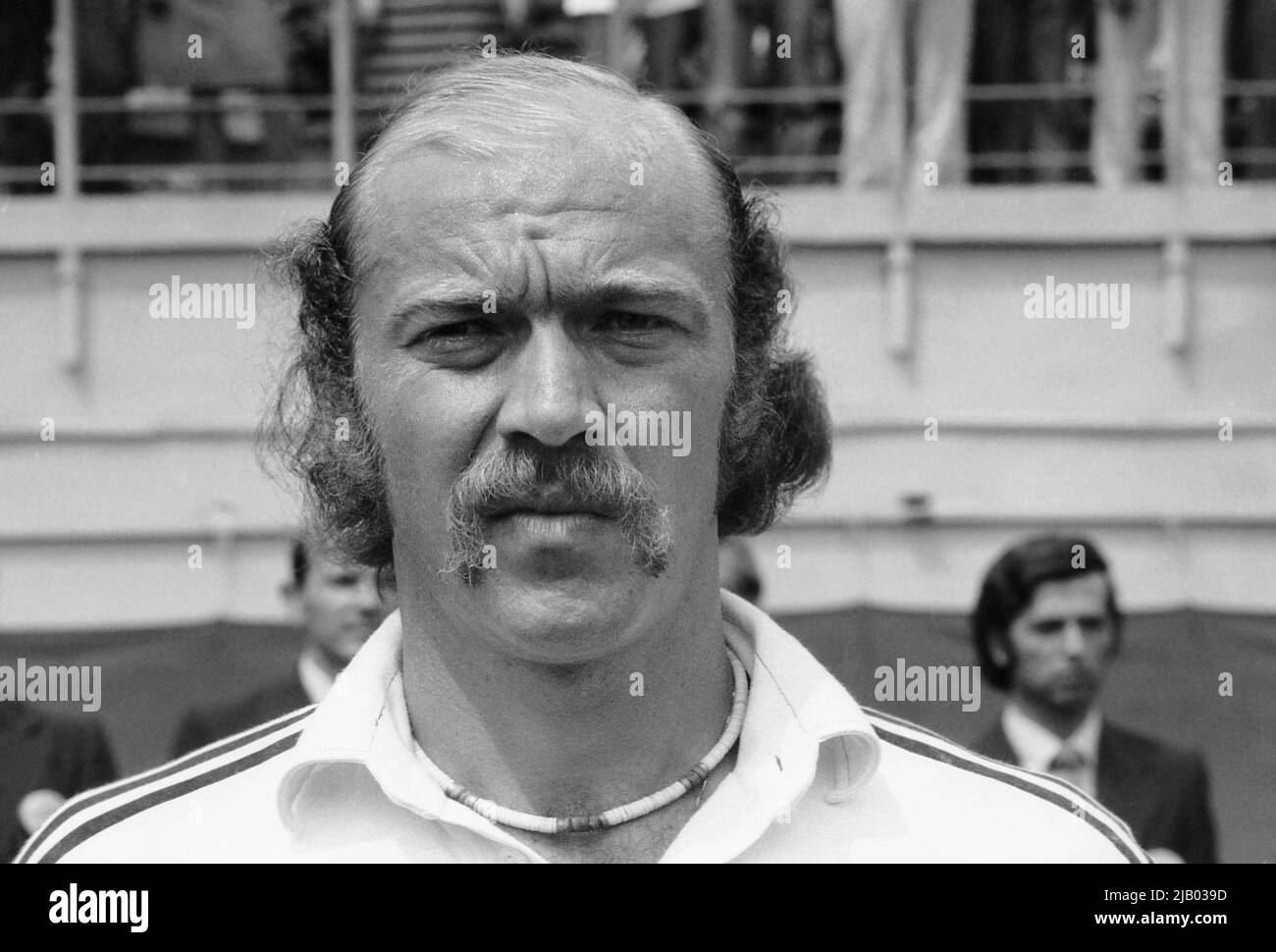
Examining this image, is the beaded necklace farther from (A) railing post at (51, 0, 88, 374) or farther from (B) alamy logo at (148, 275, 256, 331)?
(A) railing post at (51, 0, 88, 374)

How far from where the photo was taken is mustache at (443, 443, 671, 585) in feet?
4.72

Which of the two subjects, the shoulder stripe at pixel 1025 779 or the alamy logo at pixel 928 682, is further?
the alamy logo at pixel 928 682

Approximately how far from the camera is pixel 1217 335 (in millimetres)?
4254

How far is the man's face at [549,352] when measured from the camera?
4.74 feet

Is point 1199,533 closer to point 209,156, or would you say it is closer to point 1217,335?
point 1217,335

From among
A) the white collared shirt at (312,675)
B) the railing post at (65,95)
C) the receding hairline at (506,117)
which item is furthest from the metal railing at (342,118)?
the receding hairline at (506,117)

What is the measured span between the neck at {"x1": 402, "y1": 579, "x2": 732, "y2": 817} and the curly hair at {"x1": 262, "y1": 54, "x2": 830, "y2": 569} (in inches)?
7.4

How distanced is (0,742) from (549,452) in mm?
1883

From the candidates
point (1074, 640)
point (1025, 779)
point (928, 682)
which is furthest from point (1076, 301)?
point (1025, 779)

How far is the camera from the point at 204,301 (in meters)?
3.86

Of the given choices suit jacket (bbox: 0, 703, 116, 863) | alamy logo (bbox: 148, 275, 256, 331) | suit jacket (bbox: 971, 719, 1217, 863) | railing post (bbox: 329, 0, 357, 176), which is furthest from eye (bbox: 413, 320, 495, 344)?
railing post (bbox: 329, 0, 357, 176)

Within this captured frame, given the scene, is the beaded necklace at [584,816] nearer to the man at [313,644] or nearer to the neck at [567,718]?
the neck at [567,718]

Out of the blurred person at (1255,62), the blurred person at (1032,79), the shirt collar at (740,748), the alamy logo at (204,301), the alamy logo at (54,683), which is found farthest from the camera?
the blurred person at (1032,79)

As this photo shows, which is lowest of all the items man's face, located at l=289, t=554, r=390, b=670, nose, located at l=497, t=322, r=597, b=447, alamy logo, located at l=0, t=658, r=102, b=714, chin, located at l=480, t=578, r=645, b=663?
alamy logo, located at l=0, t=658, r=102, b=714
